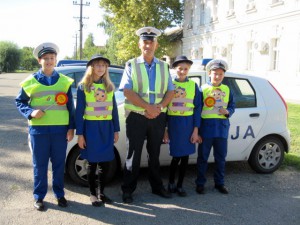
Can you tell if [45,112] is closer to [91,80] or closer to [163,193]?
[91,80]

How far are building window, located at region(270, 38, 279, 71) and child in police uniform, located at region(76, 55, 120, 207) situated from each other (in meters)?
16.0

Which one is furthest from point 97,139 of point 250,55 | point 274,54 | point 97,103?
point 250,55

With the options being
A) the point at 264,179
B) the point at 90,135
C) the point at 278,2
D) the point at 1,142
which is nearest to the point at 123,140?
the point at 90,135

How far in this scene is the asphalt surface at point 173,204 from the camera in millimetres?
3719

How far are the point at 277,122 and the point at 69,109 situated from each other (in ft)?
10.4

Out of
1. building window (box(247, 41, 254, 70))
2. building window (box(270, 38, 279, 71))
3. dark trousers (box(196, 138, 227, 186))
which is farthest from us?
building window (box(247, 41, 254, 70))

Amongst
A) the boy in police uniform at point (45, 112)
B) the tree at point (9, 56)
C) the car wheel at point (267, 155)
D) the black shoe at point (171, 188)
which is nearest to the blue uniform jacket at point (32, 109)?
the boy in police uniform at point (45, 112)

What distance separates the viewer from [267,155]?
5.33 metres

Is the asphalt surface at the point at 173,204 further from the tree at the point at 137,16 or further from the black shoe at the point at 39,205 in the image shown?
the tree at the point at 137,16

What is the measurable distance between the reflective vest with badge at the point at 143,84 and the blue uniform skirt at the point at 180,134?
381 millimetres

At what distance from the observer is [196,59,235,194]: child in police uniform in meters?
4.40

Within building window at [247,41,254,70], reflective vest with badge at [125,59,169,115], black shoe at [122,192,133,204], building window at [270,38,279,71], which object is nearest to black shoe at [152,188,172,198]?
black shoe at [122,192,133,204]

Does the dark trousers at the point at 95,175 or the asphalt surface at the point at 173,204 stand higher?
the dark trousers at the point at 95,175

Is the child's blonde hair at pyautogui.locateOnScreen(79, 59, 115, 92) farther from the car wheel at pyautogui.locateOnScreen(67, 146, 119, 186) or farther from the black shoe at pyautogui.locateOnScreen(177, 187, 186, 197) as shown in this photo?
the black shoe at pyautogui.locateOnScreen(177, 187, 186, 197)
